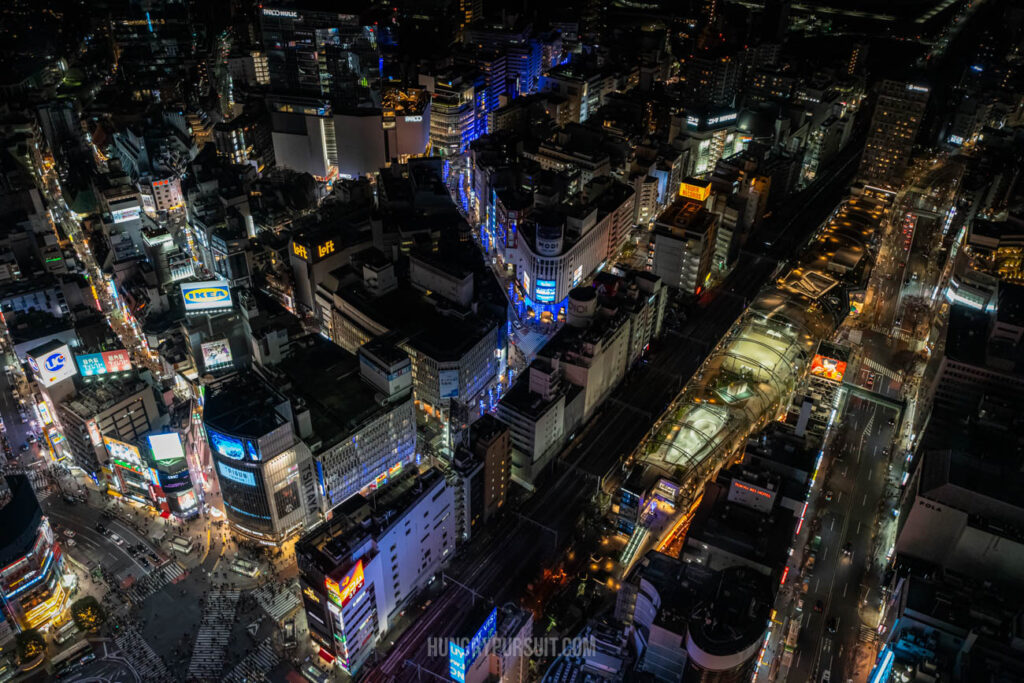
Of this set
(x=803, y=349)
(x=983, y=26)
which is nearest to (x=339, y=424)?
(x=803, y=349)

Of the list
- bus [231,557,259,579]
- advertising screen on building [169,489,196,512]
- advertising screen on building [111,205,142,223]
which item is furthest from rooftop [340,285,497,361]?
advertising screen on building [111,205,142,223]

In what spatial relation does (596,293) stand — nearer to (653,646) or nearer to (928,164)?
(653,646)

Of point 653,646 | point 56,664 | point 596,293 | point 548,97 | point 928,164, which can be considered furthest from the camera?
point 548,97

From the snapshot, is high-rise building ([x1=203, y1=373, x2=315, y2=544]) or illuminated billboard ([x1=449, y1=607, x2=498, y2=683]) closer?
illuminated billboard ([x1=449, y1=607, x2=498, y2=683])

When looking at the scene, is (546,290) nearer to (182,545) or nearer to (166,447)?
(166,447)

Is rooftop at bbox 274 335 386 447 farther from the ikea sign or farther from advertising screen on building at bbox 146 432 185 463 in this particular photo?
the ikea sign
